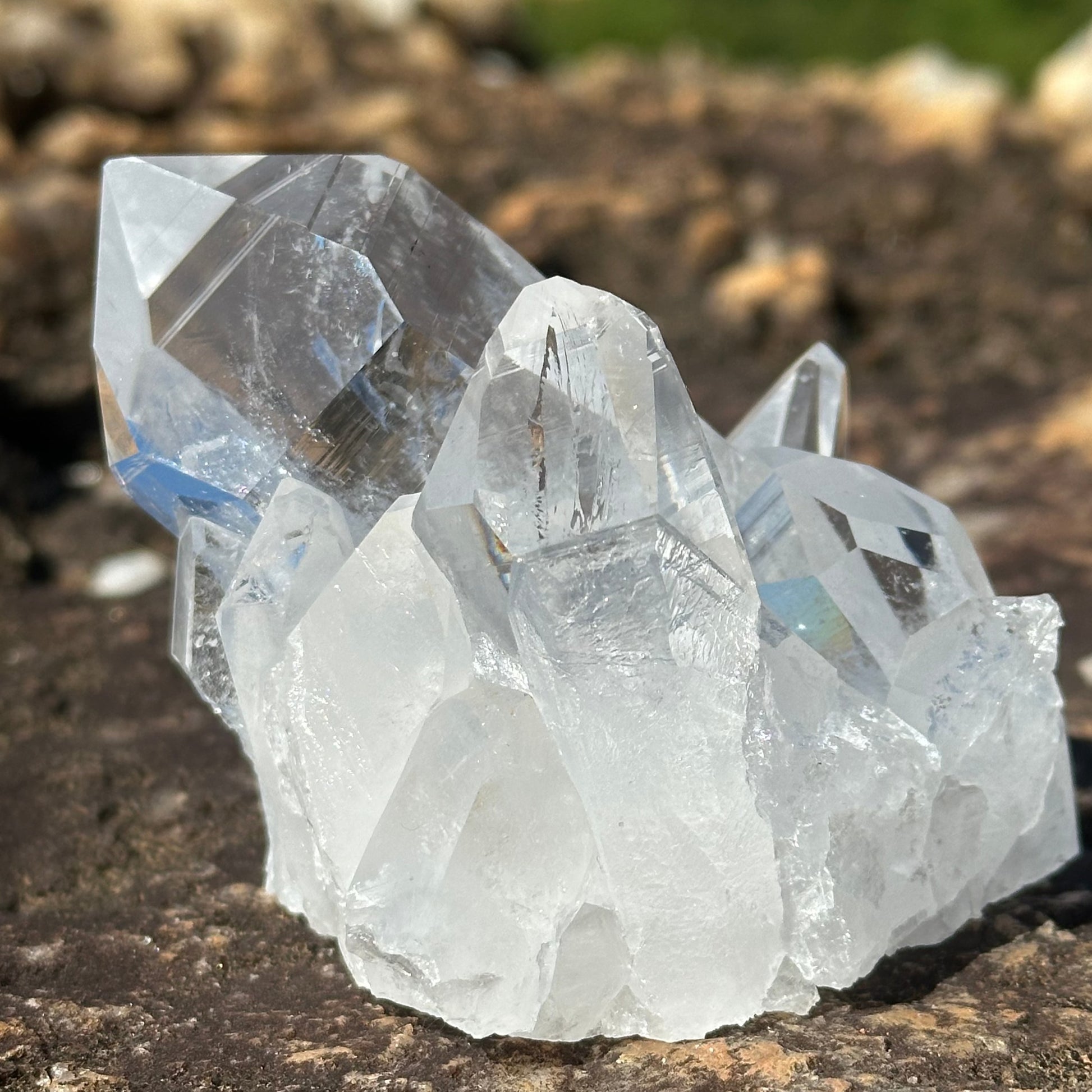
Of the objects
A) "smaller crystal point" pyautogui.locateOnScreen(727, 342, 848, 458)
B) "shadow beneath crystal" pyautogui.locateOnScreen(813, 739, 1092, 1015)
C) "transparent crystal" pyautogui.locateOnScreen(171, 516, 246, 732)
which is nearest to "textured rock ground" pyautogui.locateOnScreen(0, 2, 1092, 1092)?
"shadow beneath crystal" pyautogui.locateOnScreen(813, 739, 1092, 1015)

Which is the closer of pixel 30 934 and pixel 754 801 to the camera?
pixel 754 801

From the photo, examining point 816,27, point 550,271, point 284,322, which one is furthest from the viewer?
point 816,27

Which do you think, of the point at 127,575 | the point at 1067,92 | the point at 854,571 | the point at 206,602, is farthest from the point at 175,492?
the point at 1067,92

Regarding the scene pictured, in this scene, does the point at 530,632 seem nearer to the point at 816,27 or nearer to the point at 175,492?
the point at 175,492

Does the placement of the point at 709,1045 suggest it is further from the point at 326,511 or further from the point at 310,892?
the point at 326,511

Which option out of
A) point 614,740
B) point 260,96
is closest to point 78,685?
point 614,740
